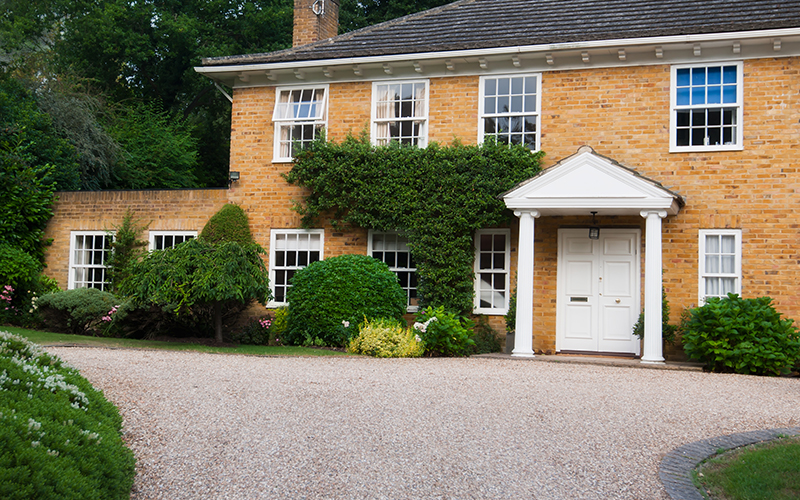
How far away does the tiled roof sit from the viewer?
13031 mm

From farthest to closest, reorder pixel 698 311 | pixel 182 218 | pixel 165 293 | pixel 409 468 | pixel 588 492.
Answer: pixel 182 218 → pixel 165 293 → pixel 698 311 → pixel 409 468 → pixel 588 492

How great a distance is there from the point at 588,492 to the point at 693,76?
10252 millimetres

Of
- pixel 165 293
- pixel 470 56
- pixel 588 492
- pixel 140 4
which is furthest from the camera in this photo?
pixel 140 4

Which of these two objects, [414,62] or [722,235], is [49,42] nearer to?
[414,62]

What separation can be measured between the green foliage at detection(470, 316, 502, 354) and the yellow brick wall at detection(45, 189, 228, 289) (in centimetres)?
626

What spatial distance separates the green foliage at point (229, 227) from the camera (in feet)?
49.6

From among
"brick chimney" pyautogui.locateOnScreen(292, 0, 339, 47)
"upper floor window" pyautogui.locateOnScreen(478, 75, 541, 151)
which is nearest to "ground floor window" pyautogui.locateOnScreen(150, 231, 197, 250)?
"brick chimney" pyautogui.locateOnScreen(292, 0, 339, 47)

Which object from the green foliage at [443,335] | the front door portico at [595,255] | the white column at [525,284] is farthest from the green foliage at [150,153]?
the front door portico at [595,255]

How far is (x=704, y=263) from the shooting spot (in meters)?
12.8

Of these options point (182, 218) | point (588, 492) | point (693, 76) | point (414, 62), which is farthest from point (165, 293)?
point (693, 76)

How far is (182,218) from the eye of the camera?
52.7 feet

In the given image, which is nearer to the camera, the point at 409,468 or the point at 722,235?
the point at 409,468

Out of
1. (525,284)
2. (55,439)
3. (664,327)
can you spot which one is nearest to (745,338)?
(664,327)

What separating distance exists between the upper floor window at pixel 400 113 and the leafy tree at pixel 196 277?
3773 mm
